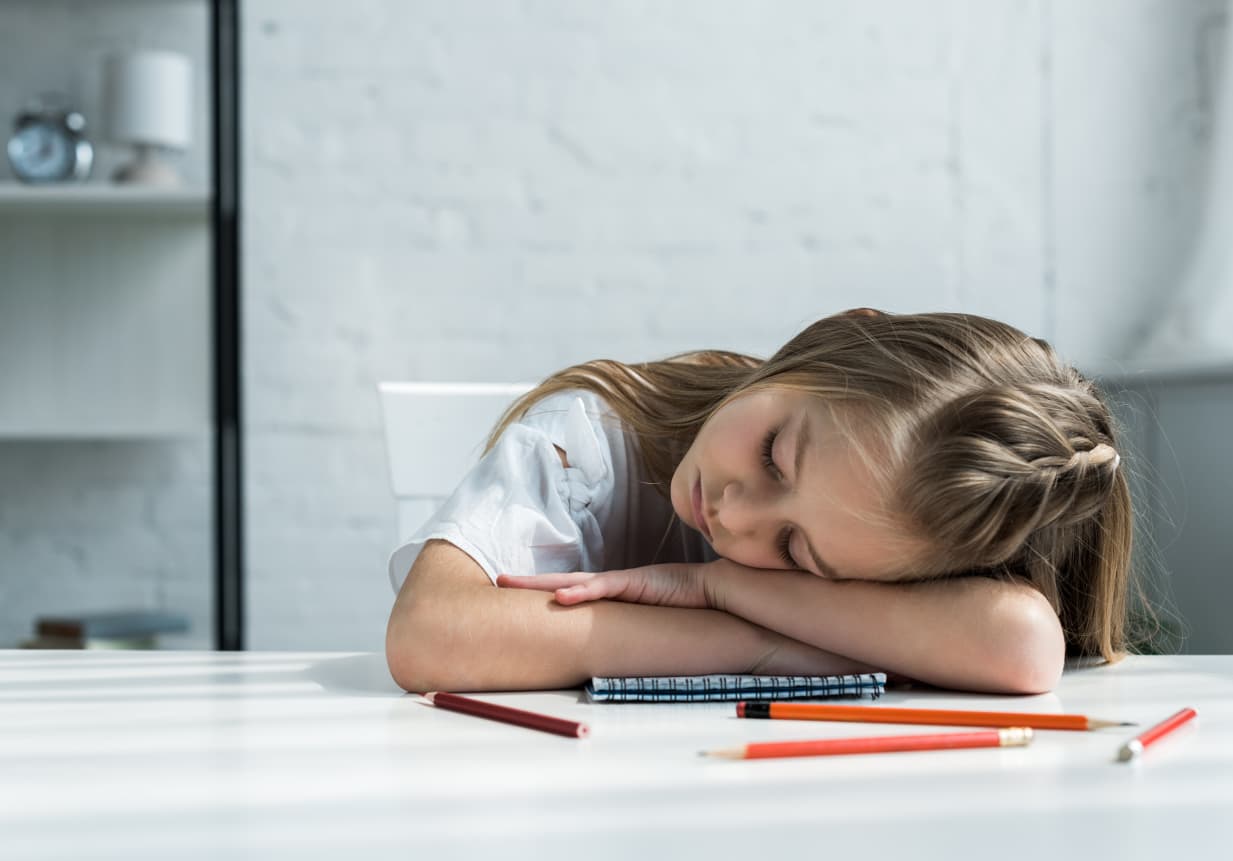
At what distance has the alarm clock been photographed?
201 cm

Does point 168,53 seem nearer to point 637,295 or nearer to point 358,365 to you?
point 358,365

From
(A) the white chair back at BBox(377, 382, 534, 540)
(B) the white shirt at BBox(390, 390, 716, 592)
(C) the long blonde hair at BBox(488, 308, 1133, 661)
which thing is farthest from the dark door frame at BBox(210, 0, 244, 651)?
(C) the long blonde hair at BBox(488, 308, 1133, 661)

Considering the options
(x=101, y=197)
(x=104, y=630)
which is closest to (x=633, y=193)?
(x=101, y=197)

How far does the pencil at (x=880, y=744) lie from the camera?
0.51m

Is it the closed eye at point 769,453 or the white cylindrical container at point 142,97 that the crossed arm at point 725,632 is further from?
the white cylindrical container at point 142,97

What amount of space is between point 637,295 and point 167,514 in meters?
0.95

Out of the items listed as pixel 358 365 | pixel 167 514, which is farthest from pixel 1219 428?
pixel 167 514

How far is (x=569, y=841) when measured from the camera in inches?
15.4

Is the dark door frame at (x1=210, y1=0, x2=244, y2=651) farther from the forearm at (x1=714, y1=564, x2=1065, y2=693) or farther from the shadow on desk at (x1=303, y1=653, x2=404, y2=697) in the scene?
the forearm at (x1=714, y1=564, x2=1065, y2=693)

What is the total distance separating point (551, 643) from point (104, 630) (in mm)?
1521

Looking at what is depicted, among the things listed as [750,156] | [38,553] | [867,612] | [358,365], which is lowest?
[38,553]

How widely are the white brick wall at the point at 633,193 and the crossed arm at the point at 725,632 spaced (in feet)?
4.58

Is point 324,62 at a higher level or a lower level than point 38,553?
higher

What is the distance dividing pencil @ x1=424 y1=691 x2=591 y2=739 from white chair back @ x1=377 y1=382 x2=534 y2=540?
0.55 meters
